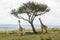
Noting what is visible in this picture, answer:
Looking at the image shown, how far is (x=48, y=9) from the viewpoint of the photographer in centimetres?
4984

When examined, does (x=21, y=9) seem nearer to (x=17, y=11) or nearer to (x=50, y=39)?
(x=17, y=11)

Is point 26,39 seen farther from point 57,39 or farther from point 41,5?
point 41,5

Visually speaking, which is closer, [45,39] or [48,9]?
[45,39]

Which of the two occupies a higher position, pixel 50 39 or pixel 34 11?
pixel 34 11

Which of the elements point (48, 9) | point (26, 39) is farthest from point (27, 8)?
point (26, 39)

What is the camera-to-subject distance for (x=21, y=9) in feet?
161

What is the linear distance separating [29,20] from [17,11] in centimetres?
415

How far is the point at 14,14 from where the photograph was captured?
49781 mm

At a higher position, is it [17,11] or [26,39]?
[17,11]

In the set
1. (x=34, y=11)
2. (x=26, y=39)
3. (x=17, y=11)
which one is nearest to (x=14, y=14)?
(x=17, y=11)

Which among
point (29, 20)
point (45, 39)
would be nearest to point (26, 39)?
point (45, 39)

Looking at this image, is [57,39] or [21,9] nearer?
A: [57,39]

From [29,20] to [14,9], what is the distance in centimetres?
447

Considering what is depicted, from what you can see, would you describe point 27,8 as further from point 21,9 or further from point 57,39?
point 57,39
